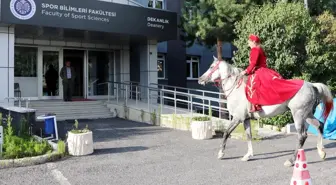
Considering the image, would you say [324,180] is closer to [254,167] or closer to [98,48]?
[254,167]

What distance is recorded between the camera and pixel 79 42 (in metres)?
17.4

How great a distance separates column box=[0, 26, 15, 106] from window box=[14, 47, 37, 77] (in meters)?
3.15

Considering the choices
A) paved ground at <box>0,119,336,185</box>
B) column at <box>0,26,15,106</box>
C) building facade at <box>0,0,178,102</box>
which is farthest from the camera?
building facade at <box>0,0,178,102</box>

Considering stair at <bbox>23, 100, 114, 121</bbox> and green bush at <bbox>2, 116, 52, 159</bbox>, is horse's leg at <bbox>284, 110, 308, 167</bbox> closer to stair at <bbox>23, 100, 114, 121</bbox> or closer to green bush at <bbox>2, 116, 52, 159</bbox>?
green bush at <bbox>2, 116, 52, 159</bbox>

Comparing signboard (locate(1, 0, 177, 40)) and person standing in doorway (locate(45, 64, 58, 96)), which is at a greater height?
signboard (locate(1, 0, 177, 40))

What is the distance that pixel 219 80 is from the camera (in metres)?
7.96

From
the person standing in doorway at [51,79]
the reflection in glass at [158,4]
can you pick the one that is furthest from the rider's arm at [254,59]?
the reflection in glass at [158,4]

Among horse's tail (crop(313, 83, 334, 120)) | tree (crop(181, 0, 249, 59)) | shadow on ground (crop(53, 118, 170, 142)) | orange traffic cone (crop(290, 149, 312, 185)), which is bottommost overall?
shadow on ground (crop(53, 118, 170, 142))

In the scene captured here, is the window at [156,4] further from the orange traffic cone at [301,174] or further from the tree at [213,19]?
the orange traffic cone at [301,174]

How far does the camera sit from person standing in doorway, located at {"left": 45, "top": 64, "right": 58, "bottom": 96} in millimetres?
16883

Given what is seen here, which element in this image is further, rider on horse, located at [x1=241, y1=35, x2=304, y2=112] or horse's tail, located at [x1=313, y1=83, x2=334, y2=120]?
horse's tail, located at [x1=313, y1=83, x2=334, y2=120]

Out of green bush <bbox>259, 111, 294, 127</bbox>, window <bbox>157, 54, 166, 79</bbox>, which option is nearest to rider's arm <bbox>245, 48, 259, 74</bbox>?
green bush <bbox>259, 111, 294, 127</bbox>

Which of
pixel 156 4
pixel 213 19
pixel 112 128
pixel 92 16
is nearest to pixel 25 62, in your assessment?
pixel 92 16

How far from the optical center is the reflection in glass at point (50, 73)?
1683 centimetres
